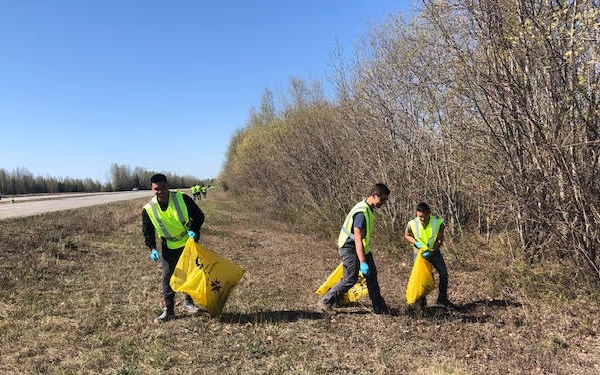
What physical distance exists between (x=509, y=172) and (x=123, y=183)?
10120 centimetres

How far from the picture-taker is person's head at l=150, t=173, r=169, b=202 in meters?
5.49

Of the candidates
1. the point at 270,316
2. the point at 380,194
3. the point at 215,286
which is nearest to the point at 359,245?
the point at 380,194

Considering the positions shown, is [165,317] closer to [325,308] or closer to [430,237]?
[325,308]

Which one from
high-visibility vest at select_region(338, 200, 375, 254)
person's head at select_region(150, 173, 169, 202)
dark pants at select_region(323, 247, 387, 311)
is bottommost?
dark pants at select_region(323, 247, 387, 311)

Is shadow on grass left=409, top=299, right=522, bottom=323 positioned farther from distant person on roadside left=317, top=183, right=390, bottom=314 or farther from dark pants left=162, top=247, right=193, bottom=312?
dark pants left=162, top=247, right=193, bottom=312

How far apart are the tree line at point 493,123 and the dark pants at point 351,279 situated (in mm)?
2476

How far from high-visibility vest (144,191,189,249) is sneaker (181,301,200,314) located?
2.92 ft

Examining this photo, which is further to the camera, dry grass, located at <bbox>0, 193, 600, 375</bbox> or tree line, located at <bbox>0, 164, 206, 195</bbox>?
tree line, located at <bbox>0, 164, 206, 195</bbox>

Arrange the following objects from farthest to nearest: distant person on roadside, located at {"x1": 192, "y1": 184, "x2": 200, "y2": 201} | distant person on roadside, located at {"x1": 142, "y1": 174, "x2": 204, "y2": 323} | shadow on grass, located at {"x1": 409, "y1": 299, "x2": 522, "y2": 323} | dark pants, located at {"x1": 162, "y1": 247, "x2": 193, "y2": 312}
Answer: distant person on roadside, located at {"x1": 192, "y1": 184, "x2": 200, "y2": 201}
shadow on grass, located at {"x1": 409, "y1": 299, "x2": 522, "y2": 323}
dark pants, located at {"x1": 162, "y1": 247, "x2": 193, "y2": 312}
distant person on roadside, located at {"x1": 142, "y1": 174, "x2": 204, "y2": 323}

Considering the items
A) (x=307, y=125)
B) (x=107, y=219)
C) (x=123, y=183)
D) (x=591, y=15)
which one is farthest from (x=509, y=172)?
(x=123, y=183)

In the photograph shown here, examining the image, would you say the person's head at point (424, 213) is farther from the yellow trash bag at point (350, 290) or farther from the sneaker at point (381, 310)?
the sneaker at point (381, 310)

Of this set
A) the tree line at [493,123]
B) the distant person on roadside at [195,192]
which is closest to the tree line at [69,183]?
the distant person on roadside at [195,192]

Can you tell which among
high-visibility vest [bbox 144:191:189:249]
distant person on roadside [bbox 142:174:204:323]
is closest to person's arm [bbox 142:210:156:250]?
distant person on roadside [bbox 142:174:204:323]

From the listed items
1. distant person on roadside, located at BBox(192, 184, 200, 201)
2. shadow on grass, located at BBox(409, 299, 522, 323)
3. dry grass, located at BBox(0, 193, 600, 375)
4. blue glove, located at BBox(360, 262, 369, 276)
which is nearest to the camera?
dry grass, located at BBox(0, 193, 600, 375)
